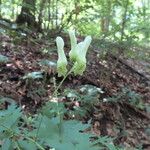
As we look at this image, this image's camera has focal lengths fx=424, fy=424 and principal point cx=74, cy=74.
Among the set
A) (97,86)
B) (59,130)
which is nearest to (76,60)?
(59,130)

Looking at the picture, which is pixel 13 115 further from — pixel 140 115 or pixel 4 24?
pixel 4 24

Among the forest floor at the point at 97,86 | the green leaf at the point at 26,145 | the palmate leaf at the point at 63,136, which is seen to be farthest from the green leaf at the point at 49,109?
the forest floor at the point at 97,86

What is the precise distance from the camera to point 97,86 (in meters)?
5.63

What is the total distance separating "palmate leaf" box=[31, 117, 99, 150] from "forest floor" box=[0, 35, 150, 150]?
2.72 metres

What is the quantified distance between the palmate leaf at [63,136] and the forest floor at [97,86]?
272cm

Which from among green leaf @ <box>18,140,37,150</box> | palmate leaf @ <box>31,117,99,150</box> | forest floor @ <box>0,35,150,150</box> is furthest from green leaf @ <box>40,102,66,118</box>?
forest floor @ <box>0,35,150,150</box>

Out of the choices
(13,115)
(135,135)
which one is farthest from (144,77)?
(13,115)

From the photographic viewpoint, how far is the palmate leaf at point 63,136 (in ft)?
5.12

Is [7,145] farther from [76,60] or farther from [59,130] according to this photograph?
[76,60]

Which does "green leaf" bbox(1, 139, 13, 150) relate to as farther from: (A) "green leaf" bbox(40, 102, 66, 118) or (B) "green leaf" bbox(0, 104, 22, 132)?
(A) "green leaf" bbox(40, 102, 66, 118)

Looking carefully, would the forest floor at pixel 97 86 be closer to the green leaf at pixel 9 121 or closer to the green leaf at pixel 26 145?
the green leaf at pixel 9 121

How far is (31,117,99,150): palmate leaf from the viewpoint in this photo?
61.4 inches

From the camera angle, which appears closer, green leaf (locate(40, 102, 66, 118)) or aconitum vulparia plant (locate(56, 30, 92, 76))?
aconitum vulparia plant (locate(56, 30, 92, 76))

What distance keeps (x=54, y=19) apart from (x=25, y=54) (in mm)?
1639
